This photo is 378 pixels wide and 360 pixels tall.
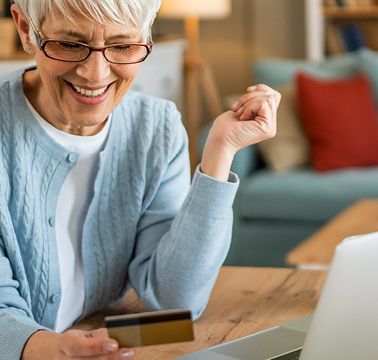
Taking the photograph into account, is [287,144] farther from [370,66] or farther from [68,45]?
[68,45]

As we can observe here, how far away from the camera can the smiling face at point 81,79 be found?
139cm

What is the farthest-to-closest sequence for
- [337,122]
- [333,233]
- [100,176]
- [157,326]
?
[337,122] < [333,233] < [100,176] < [157,326]

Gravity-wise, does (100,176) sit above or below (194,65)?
above

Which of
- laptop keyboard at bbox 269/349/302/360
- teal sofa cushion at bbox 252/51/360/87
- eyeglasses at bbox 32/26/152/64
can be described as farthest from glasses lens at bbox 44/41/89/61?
teal sofa cushion at bbox 252/51/360/87

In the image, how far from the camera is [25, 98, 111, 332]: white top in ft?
5.09

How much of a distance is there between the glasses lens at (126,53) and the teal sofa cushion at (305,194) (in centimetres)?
273

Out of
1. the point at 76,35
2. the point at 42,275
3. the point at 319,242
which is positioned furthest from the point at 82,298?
the point at 319,242

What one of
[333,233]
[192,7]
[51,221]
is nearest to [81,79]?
[51,221]

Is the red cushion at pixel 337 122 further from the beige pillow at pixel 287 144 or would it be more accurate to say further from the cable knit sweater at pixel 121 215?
the cable knit sweater at pixel 121 215

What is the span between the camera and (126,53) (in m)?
1.45

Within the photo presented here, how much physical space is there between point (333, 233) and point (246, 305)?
5.52ft

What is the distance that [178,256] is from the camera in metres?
1.55

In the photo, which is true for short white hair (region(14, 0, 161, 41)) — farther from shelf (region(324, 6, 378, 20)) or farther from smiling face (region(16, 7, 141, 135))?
shelf (region(324, 6, 378, 20))

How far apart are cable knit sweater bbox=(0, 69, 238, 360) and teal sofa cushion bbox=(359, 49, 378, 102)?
119 inches
